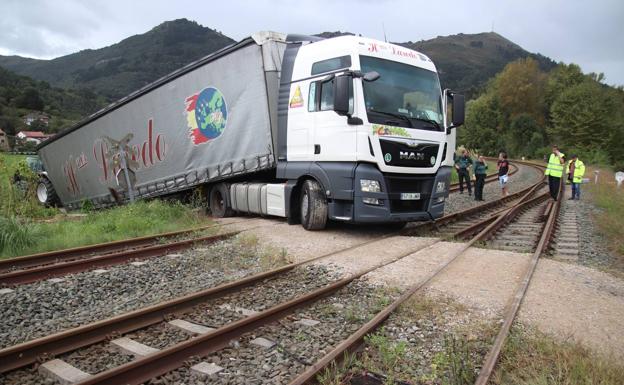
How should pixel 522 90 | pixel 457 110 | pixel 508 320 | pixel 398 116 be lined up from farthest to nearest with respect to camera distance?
pixel 522 90 < pixel 457 110 < pixel 398 116 < pixel 508 320

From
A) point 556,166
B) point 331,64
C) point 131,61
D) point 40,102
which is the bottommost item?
point 556,166

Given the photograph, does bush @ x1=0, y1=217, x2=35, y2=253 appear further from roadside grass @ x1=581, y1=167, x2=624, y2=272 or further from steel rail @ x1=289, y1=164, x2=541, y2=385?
roadside grass @ x1=581, y1=167, x2=624, y2=272

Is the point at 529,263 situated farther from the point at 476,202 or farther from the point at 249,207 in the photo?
the point at 476,202

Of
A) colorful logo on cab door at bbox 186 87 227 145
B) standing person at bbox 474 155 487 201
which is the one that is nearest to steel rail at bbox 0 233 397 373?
colorful logo on cab door at bbox 186 87 227 145

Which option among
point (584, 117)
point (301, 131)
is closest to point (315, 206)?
point (301, 131)

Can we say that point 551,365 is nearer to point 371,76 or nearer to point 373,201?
point 373,201

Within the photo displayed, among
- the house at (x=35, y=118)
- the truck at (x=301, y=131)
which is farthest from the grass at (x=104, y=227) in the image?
the house at (x=35, y=118)

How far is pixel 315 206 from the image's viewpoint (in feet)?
28.8

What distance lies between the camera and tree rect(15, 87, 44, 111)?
308 ft

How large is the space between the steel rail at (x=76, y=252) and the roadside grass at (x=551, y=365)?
245 inches

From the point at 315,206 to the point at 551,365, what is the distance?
576 cm

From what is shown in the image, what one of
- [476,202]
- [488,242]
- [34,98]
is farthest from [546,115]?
[34,98]

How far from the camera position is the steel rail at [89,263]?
565 cm

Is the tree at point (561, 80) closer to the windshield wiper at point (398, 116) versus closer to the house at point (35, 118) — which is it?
the windshield wiper at point (398, 116)
